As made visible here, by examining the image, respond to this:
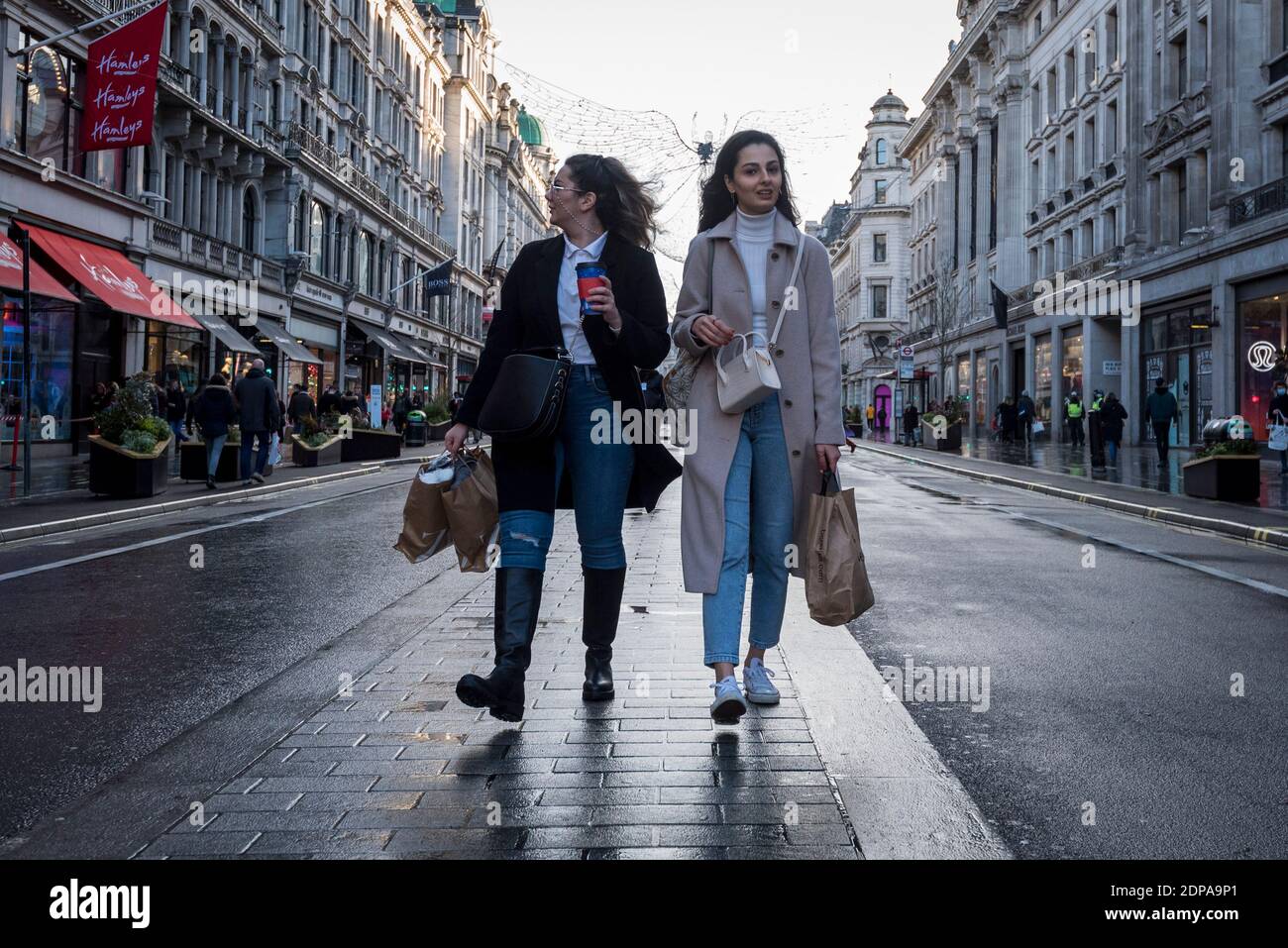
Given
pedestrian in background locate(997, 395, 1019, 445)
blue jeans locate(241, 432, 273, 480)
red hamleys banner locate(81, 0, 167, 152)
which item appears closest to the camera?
blue jeans locate(241, 432, 273, 480)

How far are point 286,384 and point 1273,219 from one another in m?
29.7

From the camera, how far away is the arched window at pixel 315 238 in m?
42.2

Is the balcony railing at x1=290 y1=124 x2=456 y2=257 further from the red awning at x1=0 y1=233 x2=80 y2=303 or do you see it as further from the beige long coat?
the beige long coat

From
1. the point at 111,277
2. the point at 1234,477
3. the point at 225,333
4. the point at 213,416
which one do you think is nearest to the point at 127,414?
the point at 213,416

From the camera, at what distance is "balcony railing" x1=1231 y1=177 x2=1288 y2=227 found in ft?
89.2

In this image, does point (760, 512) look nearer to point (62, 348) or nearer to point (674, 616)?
point (674, 616)

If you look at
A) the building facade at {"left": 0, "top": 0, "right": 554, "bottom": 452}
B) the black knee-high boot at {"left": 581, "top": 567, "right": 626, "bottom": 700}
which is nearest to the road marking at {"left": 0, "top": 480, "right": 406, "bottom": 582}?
the building facade at {"left": 0, "top": 0, "right": 554, "bottom": 452}

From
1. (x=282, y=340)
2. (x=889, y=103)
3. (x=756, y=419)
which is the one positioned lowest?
(x=756, y=419)

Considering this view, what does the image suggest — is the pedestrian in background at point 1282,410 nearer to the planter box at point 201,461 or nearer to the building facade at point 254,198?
the planter box at point 201,461

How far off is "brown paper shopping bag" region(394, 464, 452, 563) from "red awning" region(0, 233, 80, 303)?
1855 centimetres

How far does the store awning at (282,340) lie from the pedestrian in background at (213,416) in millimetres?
19285

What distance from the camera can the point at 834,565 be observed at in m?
3.98

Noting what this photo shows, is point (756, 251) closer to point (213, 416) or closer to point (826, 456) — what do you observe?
point (826, 456)

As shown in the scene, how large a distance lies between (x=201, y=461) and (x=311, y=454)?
19.1 ft
